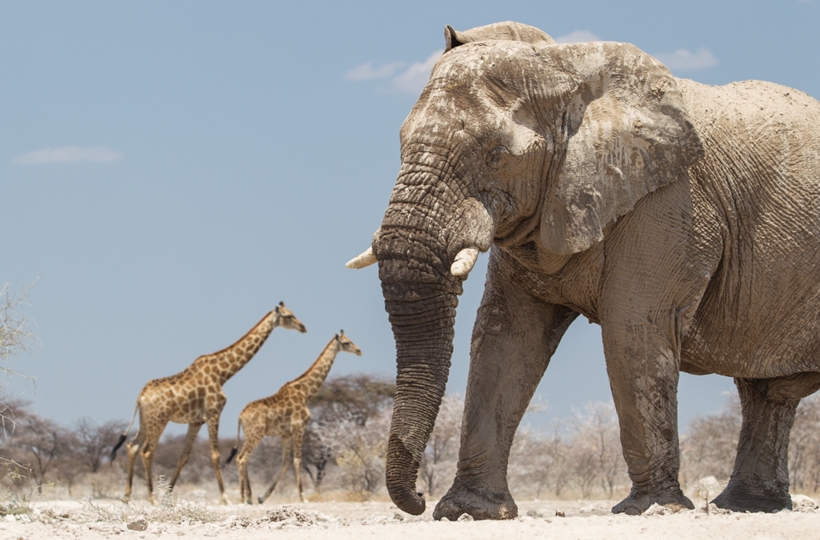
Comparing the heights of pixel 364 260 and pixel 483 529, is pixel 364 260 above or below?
above

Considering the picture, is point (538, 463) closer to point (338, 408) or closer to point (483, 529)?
point (338, 408)

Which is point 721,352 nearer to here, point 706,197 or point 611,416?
point 706,197

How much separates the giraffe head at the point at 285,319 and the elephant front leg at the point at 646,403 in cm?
1165

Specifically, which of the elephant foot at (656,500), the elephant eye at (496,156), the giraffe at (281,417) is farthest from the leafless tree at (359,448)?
the elephant eye at (496,156)

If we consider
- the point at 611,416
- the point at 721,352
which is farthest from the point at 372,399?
the point at 721,352

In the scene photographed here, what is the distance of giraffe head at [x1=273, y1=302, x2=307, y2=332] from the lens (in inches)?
749

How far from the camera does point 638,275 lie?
7.74 m

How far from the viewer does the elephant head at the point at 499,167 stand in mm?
7066

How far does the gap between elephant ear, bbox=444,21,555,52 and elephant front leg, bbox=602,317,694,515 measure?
6.27 feet

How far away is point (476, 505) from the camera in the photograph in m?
7.98

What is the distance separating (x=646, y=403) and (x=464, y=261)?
5.52 ft

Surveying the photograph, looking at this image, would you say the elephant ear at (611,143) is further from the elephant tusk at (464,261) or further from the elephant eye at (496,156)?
the elephant tusk at (464,261)

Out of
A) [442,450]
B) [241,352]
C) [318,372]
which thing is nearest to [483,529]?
[241,352]

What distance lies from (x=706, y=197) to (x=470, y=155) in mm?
1791
